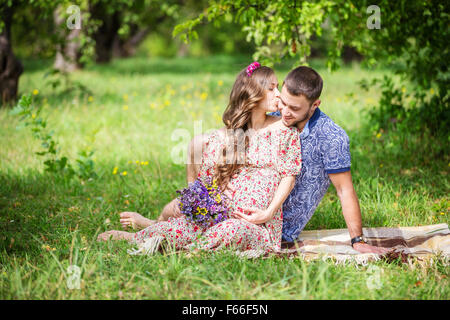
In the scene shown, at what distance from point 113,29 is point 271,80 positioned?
17871 millimetres

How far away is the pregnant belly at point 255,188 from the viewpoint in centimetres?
293

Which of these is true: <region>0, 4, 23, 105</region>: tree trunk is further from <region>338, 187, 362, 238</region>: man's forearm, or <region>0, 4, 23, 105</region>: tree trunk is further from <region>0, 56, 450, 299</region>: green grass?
<region>338, 187, 362, 238</region>: man's forearm

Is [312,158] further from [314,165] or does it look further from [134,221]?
[134,221]

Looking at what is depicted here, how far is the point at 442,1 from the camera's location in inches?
167

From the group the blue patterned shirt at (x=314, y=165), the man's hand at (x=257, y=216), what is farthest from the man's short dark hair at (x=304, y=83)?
the man's hand at (x=257, y=216)

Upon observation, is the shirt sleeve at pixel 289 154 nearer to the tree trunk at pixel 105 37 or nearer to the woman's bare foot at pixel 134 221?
the woman's bare foot at pixel 134 221

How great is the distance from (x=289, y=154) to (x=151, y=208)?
1.61 m

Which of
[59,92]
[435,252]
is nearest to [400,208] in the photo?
[435,252]

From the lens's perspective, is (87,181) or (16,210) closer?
(16,210)

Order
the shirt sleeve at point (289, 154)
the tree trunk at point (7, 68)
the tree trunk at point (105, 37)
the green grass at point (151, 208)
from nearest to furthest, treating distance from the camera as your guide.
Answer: the green grass at point (151, 208)
the shirt sleeve at point (289, 154)
the tree trunk at point (7, 68)
the tree trunk at point (105, 37)

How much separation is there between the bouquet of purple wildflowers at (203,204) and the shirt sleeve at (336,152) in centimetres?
75

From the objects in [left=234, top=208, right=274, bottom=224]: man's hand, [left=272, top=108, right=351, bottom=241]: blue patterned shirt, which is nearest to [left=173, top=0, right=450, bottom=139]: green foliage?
[left=272, top=108, right=351, bottom=241]: blue patterned shirt
